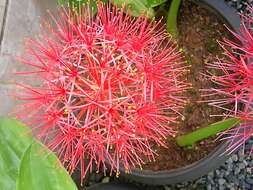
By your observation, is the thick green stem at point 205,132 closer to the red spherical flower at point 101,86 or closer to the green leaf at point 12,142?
the red spherical flower at point 101,86

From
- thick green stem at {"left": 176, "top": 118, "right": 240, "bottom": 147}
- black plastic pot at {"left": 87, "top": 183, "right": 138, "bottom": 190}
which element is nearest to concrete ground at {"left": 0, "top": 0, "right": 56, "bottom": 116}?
black plastic pot at {"left": 87, "top": 183, "right": 138, "bottom": 190}

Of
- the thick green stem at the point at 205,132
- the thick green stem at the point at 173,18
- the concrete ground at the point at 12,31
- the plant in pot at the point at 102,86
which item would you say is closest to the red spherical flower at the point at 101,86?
the plant in pot at the point at 102,86

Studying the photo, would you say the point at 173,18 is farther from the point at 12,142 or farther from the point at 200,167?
the point at 12,142

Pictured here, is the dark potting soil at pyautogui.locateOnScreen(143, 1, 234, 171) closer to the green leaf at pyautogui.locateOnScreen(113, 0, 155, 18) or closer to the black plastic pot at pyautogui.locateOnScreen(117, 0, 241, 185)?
the black plastic pot at pyautogui.locateOnScreen(117, 0, 241, 185)

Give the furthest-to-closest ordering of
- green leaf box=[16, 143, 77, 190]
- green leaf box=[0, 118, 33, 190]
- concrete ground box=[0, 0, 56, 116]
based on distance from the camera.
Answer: concrete ground box=[0, 0, 56, 116], green leaf box=[0, 118, 33, 190], green leaf box=[16, 143, 77, 190]

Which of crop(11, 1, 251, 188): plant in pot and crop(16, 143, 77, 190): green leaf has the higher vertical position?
crop(11, 1, 251, 188): plant in pot

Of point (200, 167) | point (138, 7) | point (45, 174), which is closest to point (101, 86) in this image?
point (45, 174)
